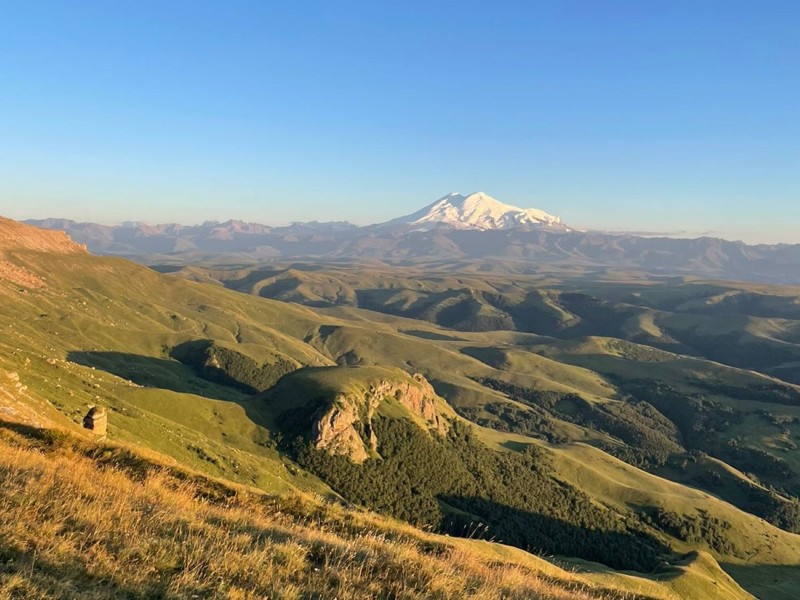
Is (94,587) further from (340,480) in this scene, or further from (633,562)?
(633,562)

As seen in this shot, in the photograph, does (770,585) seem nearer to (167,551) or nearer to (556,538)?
(556,538)

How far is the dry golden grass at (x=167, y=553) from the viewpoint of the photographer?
11.6m

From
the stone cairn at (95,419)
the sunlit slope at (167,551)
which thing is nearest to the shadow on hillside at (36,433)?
the sunlit slope at (167,551)

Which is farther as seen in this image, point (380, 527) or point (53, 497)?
point (380, 527)

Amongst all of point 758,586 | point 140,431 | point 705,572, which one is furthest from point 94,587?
point 758,586

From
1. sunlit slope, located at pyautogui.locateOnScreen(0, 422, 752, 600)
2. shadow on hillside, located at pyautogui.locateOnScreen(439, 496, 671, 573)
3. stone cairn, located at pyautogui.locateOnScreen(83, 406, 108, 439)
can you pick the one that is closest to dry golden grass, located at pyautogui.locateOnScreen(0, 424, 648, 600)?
sunlit slope, located at pyautogui.locateOnScreen(0, 422, 752, 600)

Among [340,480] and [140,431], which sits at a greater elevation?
[140,431]

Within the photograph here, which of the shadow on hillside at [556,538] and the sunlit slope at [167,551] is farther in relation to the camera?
the shadow on hillside at [556,538]

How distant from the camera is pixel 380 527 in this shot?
2441 cm

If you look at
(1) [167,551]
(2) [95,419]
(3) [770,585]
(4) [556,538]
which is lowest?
(3) [770,585]

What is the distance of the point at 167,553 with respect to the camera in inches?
517

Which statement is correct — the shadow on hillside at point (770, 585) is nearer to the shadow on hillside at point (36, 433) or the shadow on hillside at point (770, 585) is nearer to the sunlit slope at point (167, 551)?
the sunlit slope at point (167, 551)

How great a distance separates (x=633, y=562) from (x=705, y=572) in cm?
5711

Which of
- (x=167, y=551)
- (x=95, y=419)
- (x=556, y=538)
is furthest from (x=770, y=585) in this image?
(x=167, y=551)
